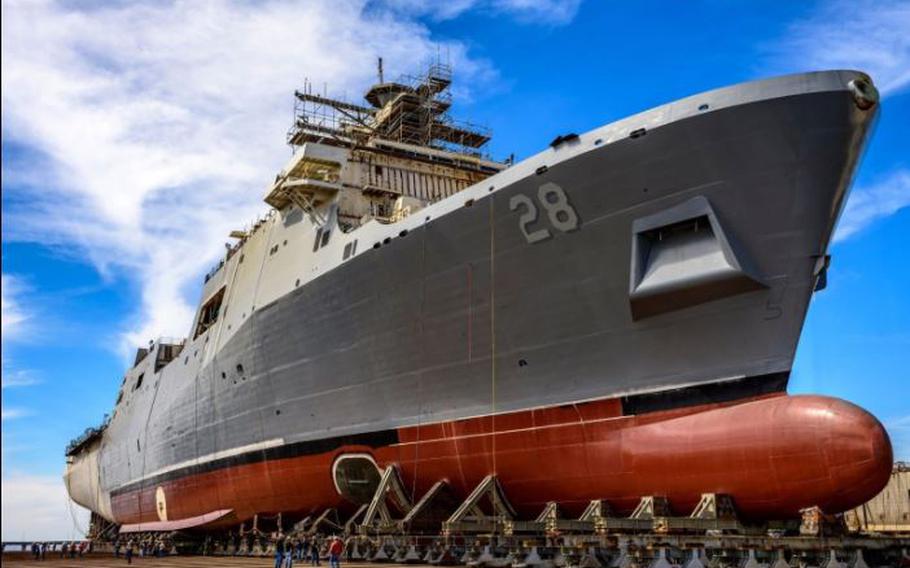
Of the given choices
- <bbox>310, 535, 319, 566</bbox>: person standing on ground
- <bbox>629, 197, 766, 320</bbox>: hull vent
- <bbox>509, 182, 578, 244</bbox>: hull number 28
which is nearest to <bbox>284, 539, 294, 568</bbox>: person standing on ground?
<bbox>310, 535, 319, 566</bbox>: person standing on ground

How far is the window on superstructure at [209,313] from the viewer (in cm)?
2581

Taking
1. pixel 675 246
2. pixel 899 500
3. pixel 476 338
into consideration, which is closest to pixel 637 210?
pixel 675 246

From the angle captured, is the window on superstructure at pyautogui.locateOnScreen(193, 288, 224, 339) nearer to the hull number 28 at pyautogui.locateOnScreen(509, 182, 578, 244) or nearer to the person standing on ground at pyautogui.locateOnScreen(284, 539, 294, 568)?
the person standing on ground at pyautogui.locateOnScreen(284, 539, 294, 568)

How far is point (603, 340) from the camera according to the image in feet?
44.9

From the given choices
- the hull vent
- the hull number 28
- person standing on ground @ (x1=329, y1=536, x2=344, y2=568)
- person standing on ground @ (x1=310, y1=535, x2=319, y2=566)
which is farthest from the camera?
person standing on ground @ (x1=310, y1=535, x2=319, y2=566)

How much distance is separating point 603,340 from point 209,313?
1753 cm

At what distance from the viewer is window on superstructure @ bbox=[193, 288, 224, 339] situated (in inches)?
1016

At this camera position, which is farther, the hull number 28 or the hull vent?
the hull number 28

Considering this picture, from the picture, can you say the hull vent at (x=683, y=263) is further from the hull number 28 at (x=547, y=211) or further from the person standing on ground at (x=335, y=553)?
the person standing on ground at (x=335, y=553)

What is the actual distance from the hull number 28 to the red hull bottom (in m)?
3.14

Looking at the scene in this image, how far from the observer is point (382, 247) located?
52.9 feet

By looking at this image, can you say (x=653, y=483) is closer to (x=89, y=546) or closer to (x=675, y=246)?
(x=675, y=246)

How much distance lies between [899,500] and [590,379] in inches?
744

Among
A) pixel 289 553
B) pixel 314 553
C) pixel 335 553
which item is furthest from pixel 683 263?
pixel 314 553
